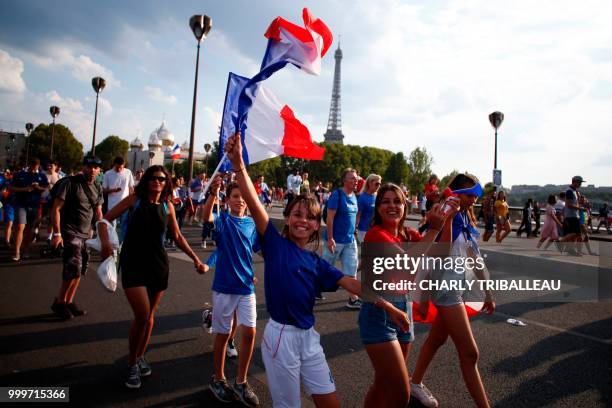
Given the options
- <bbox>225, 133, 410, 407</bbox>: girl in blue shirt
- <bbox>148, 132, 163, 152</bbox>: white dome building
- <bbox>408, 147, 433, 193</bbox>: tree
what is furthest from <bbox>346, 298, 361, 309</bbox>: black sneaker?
<bbox>148, 132, 163, 152</bbox>: white dome building

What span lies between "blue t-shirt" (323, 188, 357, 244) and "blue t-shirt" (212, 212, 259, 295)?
2.40 m

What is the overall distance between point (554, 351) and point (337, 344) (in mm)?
2423

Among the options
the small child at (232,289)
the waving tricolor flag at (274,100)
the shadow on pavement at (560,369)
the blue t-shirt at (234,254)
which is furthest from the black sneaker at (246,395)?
the shadow on pavement at (560,369)

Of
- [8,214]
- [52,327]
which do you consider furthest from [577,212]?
[8,214]

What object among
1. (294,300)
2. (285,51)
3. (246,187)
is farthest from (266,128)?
(294,300)

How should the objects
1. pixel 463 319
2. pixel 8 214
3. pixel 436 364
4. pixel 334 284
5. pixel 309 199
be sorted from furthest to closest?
1. pixel 8 214
2. pixel 436 364
3. pixel 463 319
4. pixel 309 199
5. pixel 334 284

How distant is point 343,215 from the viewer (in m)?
5.88

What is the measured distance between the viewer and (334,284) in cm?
236

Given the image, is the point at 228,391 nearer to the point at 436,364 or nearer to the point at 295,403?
the point at 295,403

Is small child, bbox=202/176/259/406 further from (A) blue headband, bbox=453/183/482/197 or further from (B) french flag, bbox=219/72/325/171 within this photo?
(A) blue headband, bbox=453/183/482/197

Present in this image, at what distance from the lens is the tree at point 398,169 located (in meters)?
Answer: 84.1

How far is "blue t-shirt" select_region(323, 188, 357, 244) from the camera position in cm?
586

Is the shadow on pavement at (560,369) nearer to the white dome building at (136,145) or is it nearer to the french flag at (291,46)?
the french flag at (291,46)

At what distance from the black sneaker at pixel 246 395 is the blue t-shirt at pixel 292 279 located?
1.20 m
